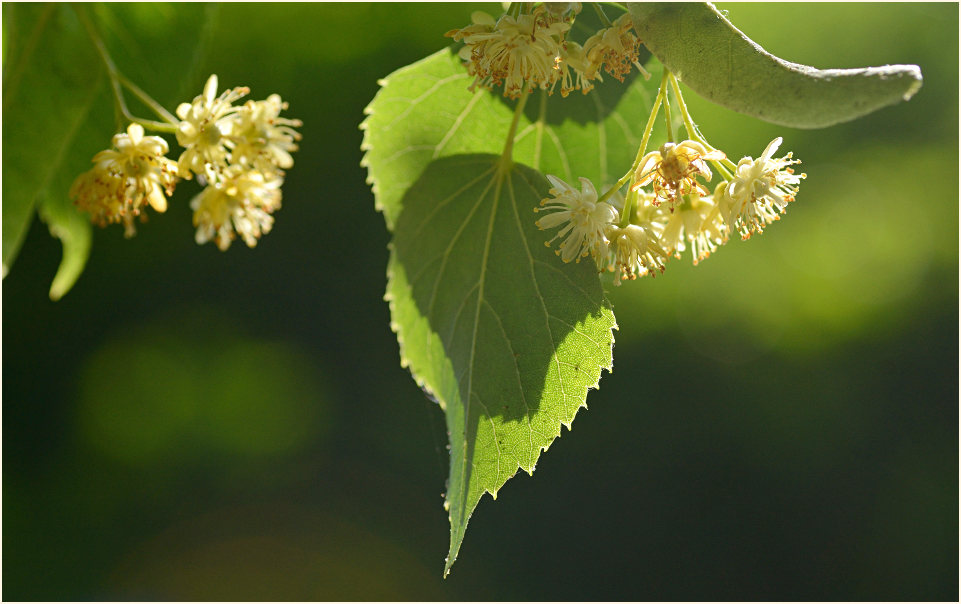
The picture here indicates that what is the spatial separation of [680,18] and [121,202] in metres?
0.49

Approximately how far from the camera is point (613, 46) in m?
0.52

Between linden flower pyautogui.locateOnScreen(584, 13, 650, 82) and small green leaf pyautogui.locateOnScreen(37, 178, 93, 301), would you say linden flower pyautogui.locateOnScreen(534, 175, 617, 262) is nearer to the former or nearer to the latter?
linden flower pyautogui.locateOnScreen(584, 13, 650, 82)

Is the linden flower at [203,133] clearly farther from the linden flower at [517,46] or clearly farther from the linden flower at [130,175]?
the linden flower at [517,46]

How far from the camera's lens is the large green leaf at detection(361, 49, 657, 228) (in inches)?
27.0

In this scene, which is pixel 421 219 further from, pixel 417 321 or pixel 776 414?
pixel 776 414

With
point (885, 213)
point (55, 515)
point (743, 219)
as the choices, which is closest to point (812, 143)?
point (885, 213)

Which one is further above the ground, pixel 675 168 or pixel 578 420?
pixel 675 168

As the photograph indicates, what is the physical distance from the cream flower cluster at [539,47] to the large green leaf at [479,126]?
13cm

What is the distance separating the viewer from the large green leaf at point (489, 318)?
1.77 feet

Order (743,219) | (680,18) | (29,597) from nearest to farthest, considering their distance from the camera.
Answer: (680,18) < (743,219) < (29,597)

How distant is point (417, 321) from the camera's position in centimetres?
67

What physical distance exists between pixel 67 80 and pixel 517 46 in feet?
1.56

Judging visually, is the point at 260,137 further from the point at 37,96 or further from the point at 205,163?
the point at 37,96

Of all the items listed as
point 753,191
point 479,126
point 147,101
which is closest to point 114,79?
point 147,101
